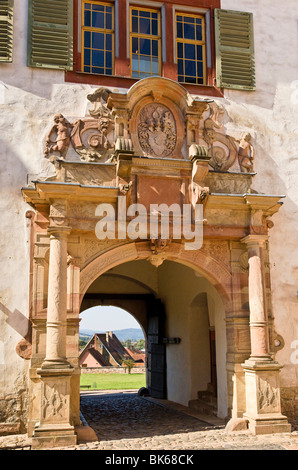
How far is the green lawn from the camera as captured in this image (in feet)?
55.6

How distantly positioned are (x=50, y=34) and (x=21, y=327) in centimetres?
478

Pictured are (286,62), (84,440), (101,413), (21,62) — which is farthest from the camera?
(101,413)

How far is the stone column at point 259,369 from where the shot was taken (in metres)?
8.23

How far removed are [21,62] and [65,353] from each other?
468 cm

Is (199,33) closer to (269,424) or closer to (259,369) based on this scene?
(259,369)

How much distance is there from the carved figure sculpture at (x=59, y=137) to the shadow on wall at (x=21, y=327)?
2509mm

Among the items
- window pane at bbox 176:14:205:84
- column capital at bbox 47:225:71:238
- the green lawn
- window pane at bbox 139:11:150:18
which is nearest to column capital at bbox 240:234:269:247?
column capital at bbox 47:225:71:238

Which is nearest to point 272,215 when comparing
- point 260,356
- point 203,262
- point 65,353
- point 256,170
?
point 256,170

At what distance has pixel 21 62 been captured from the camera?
353 inches

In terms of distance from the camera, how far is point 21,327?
818 centimetres

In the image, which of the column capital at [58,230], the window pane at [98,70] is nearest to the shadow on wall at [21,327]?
the column capital at [58,230]

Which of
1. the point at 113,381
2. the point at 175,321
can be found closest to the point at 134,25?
the point at 175,321

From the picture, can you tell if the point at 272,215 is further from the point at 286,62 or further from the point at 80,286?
the point at 80,286

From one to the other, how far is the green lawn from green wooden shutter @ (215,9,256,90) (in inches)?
400
